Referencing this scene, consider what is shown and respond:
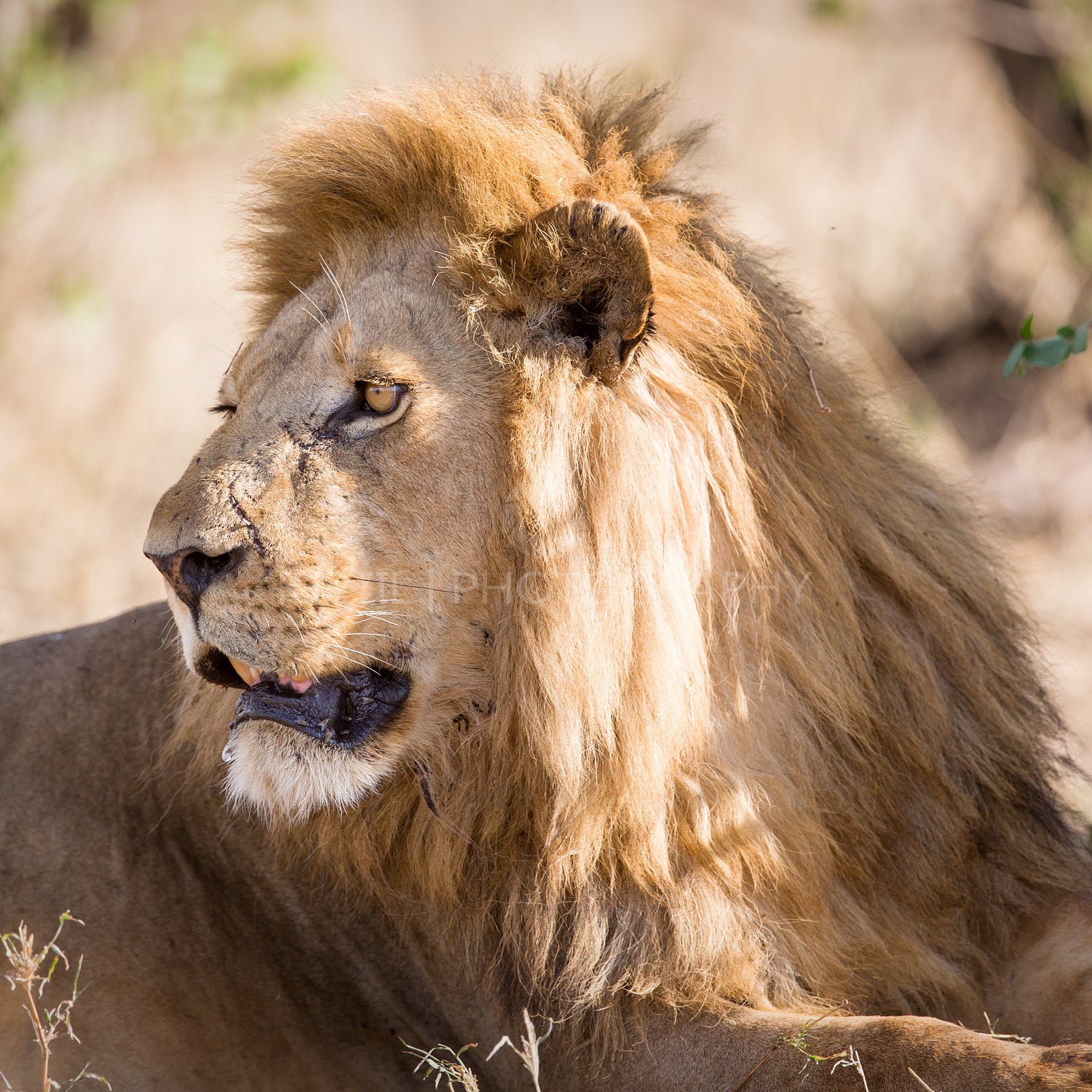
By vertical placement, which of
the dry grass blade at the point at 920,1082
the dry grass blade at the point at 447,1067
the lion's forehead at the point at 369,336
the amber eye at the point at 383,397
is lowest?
the dry grass blade at the point at 447,1067

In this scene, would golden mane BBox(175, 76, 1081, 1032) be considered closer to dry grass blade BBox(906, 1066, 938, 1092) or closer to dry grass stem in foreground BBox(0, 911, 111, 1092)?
dry grass blade BBox(906, 1066, 938, 1092)

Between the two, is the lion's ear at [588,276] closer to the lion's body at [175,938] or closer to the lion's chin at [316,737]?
→ the lion's chin at [316,737]

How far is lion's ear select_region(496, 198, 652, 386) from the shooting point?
2359mm

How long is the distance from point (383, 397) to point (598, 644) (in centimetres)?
62

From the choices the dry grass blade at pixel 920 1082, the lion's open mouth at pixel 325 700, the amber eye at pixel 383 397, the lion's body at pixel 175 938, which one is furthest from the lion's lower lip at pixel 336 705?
the dry grass blade at pixel 920 1082

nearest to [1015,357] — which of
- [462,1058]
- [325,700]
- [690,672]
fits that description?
[690,672]

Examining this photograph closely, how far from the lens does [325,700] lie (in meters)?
2.50

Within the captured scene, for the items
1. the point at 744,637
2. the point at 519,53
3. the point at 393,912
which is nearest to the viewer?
the point at 744,637

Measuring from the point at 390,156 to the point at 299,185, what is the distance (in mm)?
251

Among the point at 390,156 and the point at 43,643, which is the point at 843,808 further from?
the point at 43,643

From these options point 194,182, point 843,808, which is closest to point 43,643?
point 843,808

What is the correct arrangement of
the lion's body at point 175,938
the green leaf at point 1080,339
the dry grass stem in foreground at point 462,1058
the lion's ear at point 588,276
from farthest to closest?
the green leaf at point 1080,339, the lion's body at point 175,938, the lion's ear at point 588,276, the dry grass stem in foreground at point 462,1058

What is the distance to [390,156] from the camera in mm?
2730

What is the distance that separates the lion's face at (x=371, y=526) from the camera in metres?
2.39
